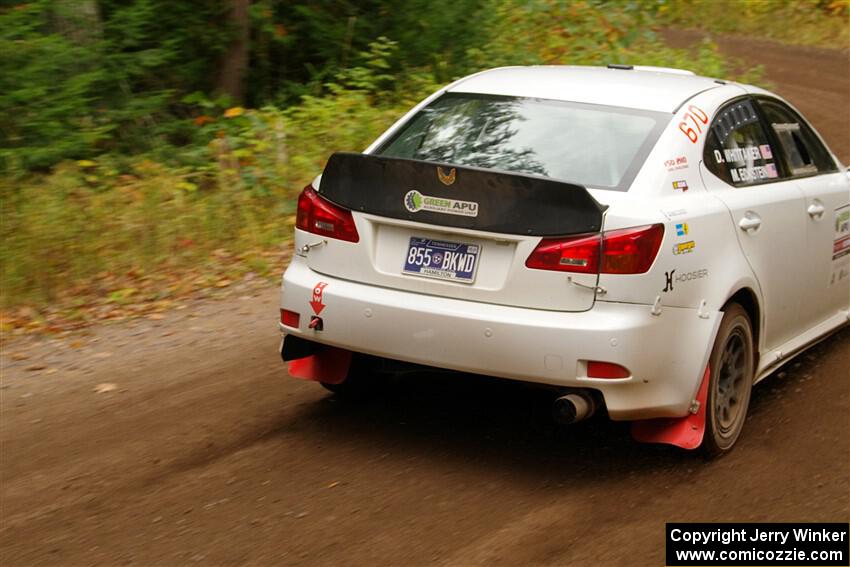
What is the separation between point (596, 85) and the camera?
589 cm

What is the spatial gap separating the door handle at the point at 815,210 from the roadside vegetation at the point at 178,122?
4415mm

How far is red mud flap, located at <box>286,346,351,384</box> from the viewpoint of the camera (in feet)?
19.3

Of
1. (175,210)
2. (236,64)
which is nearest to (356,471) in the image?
(175,210)

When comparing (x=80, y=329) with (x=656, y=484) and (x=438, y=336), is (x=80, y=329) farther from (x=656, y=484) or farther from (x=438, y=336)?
(x=656, y=484)

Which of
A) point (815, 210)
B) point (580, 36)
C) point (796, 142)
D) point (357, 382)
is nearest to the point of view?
point (357, 382)

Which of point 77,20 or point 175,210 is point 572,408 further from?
point 77,20

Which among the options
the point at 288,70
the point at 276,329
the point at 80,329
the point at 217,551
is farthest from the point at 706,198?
the point at 288,70

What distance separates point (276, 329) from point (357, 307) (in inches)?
106

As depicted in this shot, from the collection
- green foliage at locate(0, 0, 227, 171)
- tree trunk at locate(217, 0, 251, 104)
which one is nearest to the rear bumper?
green foliage at locate(0, 0, 227, 171)

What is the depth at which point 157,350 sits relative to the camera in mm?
7457

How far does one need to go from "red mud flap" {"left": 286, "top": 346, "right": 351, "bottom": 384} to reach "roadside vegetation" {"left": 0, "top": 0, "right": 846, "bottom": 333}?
9.03 ft

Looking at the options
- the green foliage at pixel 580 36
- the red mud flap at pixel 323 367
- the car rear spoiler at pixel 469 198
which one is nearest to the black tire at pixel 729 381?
the car rear spoiler at pixel 469 198

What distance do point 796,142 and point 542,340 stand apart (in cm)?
263

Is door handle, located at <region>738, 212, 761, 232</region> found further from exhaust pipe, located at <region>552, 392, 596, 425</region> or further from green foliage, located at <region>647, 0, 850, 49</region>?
green foliage, located at <region>647, 0, 850, 49</region>
